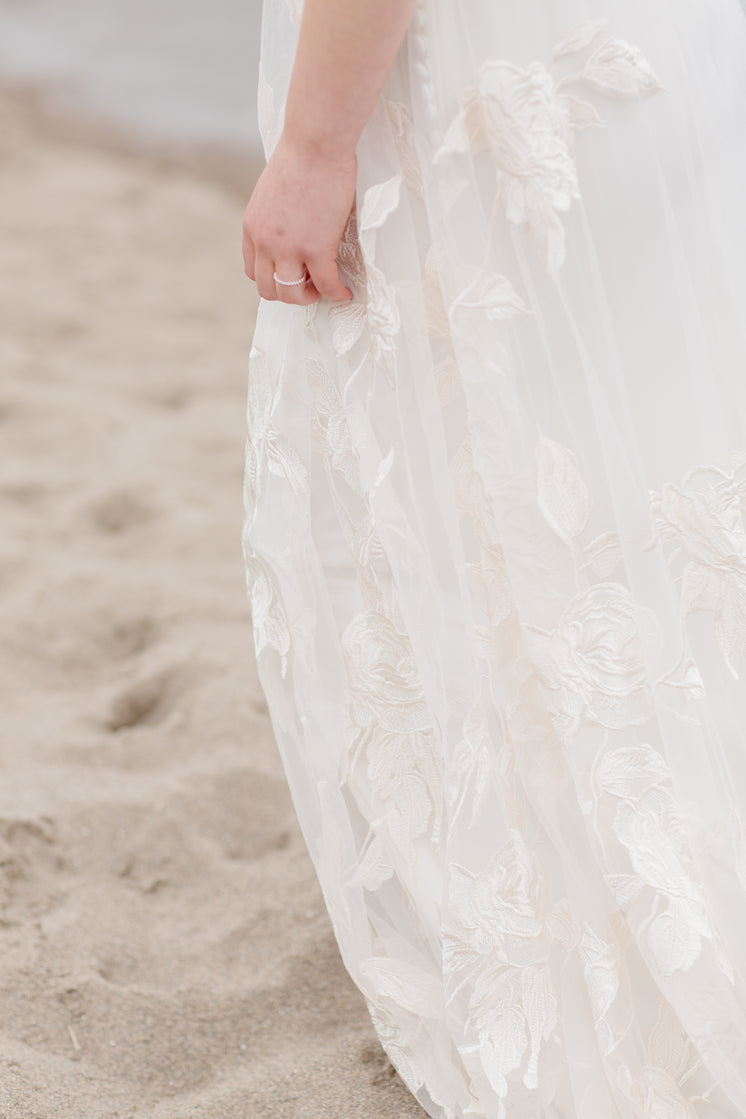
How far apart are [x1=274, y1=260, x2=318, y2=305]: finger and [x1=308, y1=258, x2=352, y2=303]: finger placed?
0.03ft

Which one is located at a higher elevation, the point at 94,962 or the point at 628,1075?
the point at 628,1075

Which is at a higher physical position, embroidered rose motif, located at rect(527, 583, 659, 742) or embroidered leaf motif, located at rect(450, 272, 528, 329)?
embroidered leaf motif, located at rect(450, 272, 528, 329)

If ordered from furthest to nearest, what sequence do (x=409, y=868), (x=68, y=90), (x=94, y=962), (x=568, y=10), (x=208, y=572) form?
(x=68, y=90) → (x=208, y=572) → (x=94, y=962) → (x=409, y=868) → (x=568, y=10)

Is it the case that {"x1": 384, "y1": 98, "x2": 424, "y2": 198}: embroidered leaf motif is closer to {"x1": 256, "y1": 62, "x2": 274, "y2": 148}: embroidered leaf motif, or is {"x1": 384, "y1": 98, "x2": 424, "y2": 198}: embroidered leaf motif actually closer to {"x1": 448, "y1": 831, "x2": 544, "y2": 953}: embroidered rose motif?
{"x1": 256, "y1": 62, "x2": 274, "y2": 148}: embroidered leaf motif

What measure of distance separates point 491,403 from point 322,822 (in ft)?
1.56

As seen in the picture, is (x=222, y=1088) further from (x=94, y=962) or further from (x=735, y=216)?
(x=735, y=216)

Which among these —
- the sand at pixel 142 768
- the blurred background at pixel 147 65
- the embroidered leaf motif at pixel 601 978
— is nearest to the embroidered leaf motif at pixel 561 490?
the embroidered leaf motif at pixel 601 978

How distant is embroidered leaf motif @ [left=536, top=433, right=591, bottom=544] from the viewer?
92 centimetres

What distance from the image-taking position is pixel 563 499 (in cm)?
92

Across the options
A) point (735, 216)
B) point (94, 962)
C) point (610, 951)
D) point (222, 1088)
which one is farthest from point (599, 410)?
point (94, 962)

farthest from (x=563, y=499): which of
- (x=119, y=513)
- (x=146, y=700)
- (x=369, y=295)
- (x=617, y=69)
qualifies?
(x=119, y=513)

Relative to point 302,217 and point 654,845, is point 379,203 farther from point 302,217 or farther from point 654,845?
point 654,845

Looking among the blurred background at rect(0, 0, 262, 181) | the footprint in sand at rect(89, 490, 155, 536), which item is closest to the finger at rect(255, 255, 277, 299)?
the footprint in sand at rect(89, 490, 155, 536)

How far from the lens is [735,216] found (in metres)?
0.96
